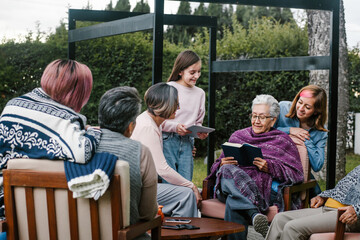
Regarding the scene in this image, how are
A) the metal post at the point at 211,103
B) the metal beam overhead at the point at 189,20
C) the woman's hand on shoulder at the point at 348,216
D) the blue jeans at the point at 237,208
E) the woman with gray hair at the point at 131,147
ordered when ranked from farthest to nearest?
the metal post at the point at 211,103
the metal beam overhead at the point at 189,20
the blue jeans at the point at 237,208
the woman's hand on shoulder at the point at 348,216
the woman with gray hair at the point at 131,147

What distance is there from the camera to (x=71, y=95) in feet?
8.61

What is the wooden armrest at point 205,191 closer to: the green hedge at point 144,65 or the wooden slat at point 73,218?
the wooden slat at point 73,218

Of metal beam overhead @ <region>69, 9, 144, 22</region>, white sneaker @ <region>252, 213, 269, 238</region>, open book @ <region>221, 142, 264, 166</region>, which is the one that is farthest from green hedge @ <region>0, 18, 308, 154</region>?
white sneaker @ <region>252, 213, 269, 238</region>

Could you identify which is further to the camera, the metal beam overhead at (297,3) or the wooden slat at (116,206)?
the metal beam overhead at (297,3)

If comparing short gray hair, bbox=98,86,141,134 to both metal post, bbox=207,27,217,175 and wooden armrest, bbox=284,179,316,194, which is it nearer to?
wooden armrest, bbox=284,179,316,194

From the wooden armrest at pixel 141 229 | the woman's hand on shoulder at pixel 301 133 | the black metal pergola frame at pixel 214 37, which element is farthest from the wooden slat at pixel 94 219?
the woman's hand on shoulder at pixel 301 133

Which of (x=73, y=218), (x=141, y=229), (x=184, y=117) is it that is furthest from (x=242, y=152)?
(x=73, y=218)

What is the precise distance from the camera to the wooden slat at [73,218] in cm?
236

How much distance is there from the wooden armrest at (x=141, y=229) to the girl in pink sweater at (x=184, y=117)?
175 centimetres

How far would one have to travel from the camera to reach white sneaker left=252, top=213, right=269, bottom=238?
3.85m

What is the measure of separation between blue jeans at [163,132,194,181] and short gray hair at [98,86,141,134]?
1960 mm

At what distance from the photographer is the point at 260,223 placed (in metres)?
3.87

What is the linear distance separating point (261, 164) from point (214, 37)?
242cm

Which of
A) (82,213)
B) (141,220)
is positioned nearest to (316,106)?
(141,220)
